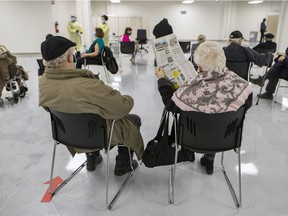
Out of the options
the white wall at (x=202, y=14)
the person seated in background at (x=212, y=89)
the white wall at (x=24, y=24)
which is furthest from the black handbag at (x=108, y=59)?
the white wall at (x=202, y=14)

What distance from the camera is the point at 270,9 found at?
47.2 feet

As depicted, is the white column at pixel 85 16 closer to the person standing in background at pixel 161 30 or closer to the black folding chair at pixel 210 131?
the person standing in background at pixel 161 30

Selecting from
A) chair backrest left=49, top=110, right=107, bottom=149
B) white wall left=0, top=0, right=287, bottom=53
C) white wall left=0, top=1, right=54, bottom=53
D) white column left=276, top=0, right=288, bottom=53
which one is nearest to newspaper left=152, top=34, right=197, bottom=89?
chair backrest left=49, top=110, right=107, bottom=149

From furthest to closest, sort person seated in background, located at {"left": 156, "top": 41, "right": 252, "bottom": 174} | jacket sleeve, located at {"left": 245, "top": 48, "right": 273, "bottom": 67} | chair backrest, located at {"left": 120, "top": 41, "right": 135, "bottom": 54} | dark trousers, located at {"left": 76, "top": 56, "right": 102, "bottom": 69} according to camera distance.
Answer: chair backrest, located at {"left": 120, "top": 41, "right": 135, "bottom": 54} < dark trousers, located at {"left": 76, "top": 56, "right": 102, "bottom": 69} < jacket sleeve, located at {"left": 245, "top": 48, "right": 273, "bottom": 67} < person seated in background, located at {"left": 156, "top": 41, "right": 252, "bottom": 174}

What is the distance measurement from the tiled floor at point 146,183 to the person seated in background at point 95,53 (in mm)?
2090

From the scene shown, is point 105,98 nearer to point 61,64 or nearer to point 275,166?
point 61,64

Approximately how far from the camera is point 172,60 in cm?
177

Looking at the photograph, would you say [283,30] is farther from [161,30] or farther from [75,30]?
[161,30]

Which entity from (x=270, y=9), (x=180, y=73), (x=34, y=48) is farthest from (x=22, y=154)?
(x=270, y=9)

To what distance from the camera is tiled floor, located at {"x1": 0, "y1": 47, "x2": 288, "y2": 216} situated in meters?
1.71

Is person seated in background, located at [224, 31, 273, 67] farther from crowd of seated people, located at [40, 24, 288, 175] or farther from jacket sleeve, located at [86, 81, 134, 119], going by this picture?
jacket sleeve, located at [86, 81, 134, 119]

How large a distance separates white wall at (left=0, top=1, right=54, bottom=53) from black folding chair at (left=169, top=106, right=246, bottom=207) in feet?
30.3

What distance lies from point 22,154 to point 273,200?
7.48 ft

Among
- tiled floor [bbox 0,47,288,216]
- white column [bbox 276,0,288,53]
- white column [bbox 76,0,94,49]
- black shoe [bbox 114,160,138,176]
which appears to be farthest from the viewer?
white column [bbox 276,0,288,53]
